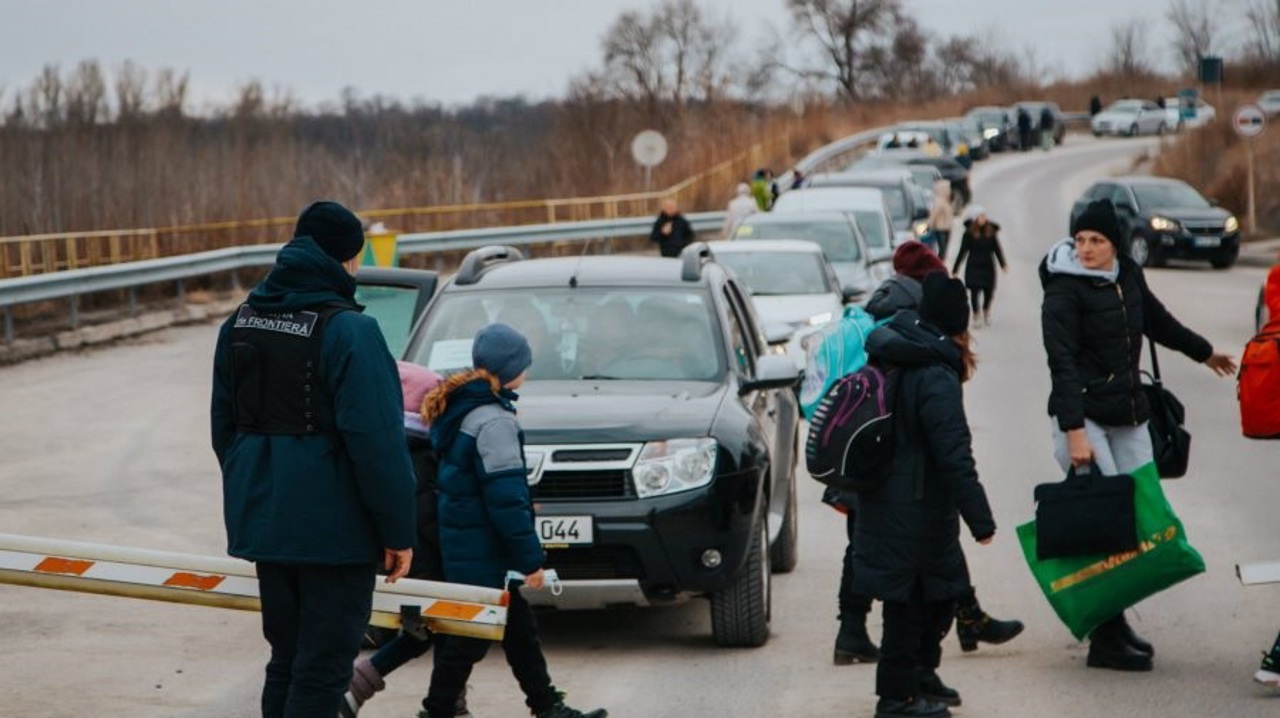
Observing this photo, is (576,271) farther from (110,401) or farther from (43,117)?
(43,117)

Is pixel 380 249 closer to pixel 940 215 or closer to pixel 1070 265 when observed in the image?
pixel 940 215

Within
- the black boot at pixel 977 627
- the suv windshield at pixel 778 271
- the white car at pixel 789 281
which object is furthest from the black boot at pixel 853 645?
the suv windshield at pixel 778 271

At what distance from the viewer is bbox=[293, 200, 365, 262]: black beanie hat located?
5344mm

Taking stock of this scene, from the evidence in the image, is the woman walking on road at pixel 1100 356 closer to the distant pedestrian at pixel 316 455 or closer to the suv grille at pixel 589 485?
the suv grille at pixel 589 485

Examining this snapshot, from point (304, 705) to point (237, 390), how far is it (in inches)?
35.1

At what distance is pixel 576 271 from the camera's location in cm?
966

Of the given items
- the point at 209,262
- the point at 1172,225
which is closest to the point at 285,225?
Answer: the point at 209,262

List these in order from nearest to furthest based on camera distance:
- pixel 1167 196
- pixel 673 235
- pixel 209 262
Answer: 1. pixel 209 262
2. pixel 673 235
3. pixel 1167 196

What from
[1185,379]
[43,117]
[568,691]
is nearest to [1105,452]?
[568,691]

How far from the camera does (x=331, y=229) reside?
5344 millimetres

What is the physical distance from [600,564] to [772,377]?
143 cm

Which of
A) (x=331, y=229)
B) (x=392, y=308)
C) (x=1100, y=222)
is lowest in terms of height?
(x=392, y=308)

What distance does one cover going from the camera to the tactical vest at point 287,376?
204 inches

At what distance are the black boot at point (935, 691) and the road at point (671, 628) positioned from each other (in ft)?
0.27
